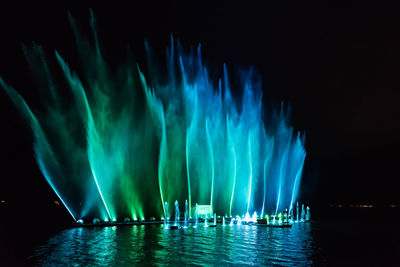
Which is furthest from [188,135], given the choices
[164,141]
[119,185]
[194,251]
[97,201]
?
[194,251]

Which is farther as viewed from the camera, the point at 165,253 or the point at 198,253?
the point at 198,253

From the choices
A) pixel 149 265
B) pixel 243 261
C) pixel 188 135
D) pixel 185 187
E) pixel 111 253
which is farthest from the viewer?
pixel 185 187

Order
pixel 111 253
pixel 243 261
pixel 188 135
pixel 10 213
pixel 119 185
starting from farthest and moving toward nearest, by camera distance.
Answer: pixel 10 213, pixel 188 135, pixel 119 185, pixel 111 253, pixel 243 261

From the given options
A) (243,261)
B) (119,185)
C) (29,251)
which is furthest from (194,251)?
(119,185)

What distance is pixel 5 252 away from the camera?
753 inches

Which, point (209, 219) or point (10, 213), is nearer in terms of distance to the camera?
point (209, 219)

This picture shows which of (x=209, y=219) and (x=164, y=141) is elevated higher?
(x=164, y=141)

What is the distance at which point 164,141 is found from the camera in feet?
129

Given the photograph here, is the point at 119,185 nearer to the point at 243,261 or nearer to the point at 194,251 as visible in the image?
the point at 194,251

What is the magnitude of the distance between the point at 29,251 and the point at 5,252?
4.42ft

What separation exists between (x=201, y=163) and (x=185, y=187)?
4552mm

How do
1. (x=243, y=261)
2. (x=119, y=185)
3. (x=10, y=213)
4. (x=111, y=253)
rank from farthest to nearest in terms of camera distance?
(x=10, y=213), (x=119, y=185), (x=111, y=253), (x=243, y=261)

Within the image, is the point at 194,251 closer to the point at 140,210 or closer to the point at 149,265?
the point at 149,265

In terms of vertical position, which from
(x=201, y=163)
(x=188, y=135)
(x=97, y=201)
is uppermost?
(x=188, y=135)
